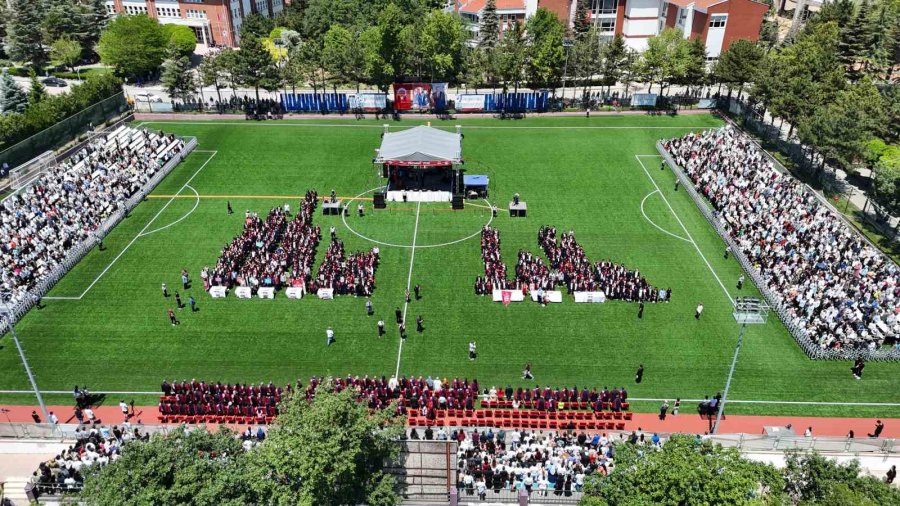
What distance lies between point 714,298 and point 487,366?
15.4 meters

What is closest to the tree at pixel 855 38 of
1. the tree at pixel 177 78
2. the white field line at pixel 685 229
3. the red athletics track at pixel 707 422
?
the white field line at pixel 685 229

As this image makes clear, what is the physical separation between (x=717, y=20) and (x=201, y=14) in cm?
7094

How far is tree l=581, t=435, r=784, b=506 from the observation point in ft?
62.7

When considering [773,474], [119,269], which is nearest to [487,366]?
[773,474]

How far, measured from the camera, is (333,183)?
52.8 meters

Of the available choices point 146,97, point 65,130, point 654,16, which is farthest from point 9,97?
point 654,16

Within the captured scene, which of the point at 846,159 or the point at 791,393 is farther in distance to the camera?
the point at 846,159

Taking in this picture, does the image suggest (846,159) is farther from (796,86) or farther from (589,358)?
(589,358)

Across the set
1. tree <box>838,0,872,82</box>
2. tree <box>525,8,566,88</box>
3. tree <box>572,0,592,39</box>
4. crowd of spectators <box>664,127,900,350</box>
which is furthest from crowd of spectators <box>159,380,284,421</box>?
tree <box>838,0,872,82</box>

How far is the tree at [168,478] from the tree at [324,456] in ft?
2.79

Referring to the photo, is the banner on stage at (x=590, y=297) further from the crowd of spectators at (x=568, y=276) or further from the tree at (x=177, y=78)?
the tree at (x=177, y=78)

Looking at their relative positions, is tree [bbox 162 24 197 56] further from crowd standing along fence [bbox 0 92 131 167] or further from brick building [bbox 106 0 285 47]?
crowd standing along fence [bbox 0 92 131 167]

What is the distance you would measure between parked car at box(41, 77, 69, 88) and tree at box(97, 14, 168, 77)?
24.4 ft

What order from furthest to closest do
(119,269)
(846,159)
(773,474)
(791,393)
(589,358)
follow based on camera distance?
(846,159)
(119,269)
(589,358)
(791,393)
(773,474)
